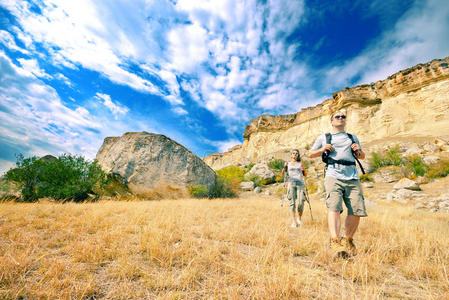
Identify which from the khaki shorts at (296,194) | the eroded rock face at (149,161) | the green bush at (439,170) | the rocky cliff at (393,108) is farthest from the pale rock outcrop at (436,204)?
the rocky cliff at (393,108)

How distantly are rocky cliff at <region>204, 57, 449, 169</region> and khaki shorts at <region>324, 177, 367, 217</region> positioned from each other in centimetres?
2681

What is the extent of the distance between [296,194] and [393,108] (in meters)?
29.4

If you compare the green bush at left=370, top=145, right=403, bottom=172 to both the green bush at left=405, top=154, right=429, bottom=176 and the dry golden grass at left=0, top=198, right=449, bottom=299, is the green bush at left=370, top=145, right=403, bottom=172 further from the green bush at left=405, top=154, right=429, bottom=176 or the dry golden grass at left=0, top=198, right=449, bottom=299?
the dry golden grass at left=0, top=198, right=449, bottom=299

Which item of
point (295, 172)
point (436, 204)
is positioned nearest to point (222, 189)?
point (295, 172)

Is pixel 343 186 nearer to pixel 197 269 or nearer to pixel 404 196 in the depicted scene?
pixel 197 269

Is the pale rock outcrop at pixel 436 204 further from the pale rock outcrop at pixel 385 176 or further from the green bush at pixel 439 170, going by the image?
the pale rock outcrop at pixel 385 176

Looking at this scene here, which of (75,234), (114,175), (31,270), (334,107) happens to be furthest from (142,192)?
(334,107)

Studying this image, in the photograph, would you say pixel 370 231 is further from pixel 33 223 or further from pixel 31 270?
pixel 33 223

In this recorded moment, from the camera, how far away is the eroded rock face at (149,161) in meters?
9.75

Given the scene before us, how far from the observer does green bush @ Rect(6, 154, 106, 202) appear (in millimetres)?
8336

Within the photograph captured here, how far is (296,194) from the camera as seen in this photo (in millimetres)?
4789

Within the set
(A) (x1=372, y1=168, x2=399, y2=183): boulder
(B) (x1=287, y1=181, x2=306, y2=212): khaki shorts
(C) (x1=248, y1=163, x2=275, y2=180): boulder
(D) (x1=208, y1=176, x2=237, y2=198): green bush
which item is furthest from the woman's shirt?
(A) (x1=372, y1=168, x2=399, y2=183): boulder

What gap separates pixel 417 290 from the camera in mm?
1802

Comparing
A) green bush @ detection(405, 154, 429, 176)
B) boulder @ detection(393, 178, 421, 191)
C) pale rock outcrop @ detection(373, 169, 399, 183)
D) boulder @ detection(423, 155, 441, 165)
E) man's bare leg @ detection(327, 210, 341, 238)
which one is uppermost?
boulder @ detection(423, 155, 441, 165)
